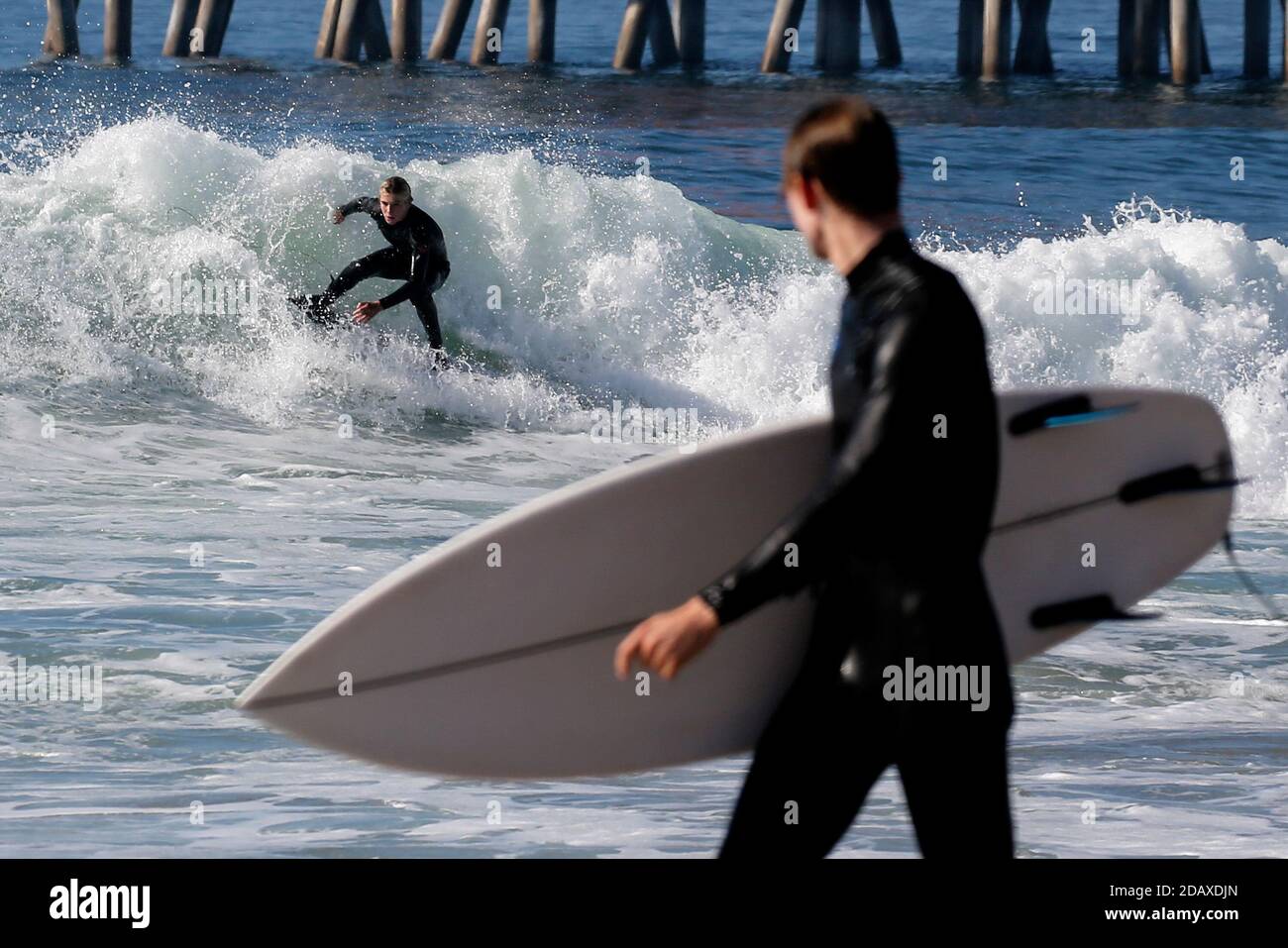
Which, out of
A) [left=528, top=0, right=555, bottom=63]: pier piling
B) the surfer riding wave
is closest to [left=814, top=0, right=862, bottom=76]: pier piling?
[left=528, top=0, right=555, bottom=63]: pier piling

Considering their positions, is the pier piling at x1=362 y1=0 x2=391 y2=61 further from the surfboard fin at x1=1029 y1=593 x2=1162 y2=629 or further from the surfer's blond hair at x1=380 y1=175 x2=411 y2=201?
the surfboard fin at x1=1029 y1=593 x2=1162 y2=629

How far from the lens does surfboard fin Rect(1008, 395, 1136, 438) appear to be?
2596 millimetres

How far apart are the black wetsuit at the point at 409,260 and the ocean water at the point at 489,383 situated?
A: 801 millimetres

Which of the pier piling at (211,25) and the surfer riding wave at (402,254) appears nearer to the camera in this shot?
the surfer riding wave at (402,254)

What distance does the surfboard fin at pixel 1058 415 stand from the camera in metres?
2.60

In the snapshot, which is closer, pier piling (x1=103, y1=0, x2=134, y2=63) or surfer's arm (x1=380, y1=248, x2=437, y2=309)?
surfer's arm (x1=380, y1=248, x2=437, y2=309)

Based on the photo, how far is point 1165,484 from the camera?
9.10ft

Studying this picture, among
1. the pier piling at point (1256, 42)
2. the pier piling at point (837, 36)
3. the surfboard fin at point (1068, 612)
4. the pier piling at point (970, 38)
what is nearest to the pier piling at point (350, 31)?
the pier piling at point (837, 36)

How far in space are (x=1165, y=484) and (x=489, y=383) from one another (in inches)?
317

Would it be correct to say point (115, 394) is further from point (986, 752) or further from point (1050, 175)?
point (1050, 175)

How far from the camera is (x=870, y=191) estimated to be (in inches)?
84.1

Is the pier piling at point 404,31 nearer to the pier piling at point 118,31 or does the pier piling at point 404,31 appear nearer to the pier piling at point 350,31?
the pier piling at point 350,31

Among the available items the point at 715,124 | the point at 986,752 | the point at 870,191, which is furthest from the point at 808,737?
the point at 715,124

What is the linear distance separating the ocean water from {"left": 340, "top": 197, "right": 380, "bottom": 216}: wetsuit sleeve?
4.01 feet
